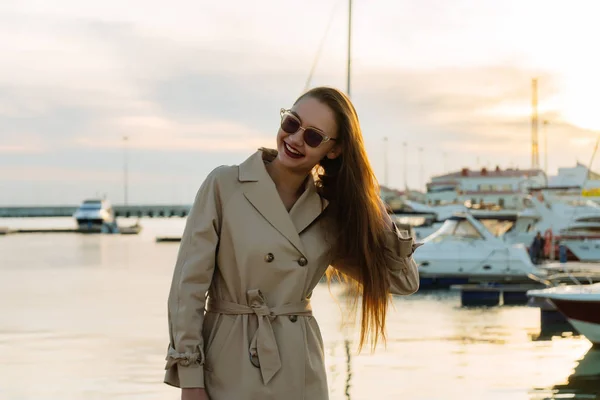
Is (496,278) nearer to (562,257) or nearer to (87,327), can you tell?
(562,257)

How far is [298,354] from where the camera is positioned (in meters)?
3.23

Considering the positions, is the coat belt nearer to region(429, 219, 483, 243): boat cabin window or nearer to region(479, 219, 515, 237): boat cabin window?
region(429, 219, 483, 243): boat cabin window

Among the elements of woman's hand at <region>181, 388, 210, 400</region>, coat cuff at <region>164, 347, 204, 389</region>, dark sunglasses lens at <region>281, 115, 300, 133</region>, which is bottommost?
woman's hand at <region>181, 388, 210, 400</region>

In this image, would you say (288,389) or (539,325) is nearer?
(288,389)

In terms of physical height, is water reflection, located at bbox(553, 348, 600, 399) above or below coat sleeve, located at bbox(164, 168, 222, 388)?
below

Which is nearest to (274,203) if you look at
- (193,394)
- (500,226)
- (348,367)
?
(193,394)

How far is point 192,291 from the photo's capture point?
312cm

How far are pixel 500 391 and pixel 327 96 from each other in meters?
11.0

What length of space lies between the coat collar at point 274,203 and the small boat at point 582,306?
14.2 meters

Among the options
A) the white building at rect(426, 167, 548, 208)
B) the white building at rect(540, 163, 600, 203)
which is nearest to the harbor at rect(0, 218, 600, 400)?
the white building at rect(540, 163, 600, 203)

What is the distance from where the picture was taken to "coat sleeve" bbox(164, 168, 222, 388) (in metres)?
3.08

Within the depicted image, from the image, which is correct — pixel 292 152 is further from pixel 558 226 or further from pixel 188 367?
pixel 558 226

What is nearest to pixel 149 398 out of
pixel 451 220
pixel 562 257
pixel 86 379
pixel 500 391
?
pixel 86 379

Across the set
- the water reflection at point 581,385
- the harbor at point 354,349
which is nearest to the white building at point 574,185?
Answer: the harbor at point 354,349
